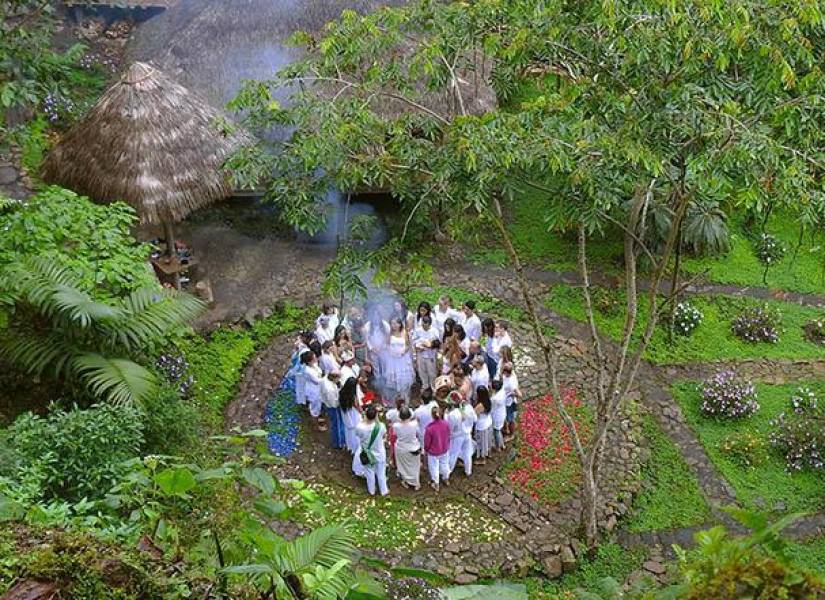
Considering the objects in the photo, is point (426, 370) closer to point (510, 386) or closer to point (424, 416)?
point (510, 386)

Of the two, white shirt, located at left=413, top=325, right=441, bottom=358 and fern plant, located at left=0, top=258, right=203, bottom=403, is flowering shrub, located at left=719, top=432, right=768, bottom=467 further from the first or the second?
fern plant, located at left=0, top=258, right=203, bottom=403

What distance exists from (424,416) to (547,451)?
5.49ft

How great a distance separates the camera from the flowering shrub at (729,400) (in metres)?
10.5

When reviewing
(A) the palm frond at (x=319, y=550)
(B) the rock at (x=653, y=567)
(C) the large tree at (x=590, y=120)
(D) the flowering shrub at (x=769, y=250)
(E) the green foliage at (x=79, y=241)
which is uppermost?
(C) the large tree at (x=590, y=120)

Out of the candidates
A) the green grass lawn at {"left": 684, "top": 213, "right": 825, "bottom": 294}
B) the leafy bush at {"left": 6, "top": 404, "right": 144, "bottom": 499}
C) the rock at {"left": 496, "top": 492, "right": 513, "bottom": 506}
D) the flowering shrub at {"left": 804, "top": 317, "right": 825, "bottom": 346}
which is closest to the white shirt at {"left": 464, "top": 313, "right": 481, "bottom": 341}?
the rock at {"left": 496, "top": 492, "right": 513, "bottom": 506}

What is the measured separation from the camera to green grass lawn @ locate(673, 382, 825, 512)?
9383 mm

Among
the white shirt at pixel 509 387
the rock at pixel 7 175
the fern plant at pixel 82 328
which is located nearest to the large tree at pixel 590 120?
the white shirt at pixel 509 387

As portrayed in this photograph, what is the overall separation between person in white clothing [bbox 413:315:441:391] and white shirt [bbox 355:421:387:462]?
1.65 meters

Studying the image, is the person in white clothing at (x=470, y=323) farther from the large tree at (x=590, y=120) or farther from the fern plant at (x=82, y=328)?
the fern plant at (x=82, y=328)

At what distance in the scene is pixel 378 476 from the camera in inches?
360

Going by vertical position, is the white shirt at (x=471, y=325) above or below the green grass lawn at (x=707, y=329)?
above

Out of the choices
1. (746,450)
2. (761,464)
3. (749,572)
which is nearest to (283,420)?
(746,450)

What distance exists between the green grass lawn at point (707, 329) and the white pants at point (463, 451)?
3445 mm

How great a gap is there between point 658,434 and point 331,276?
15.0 feet
